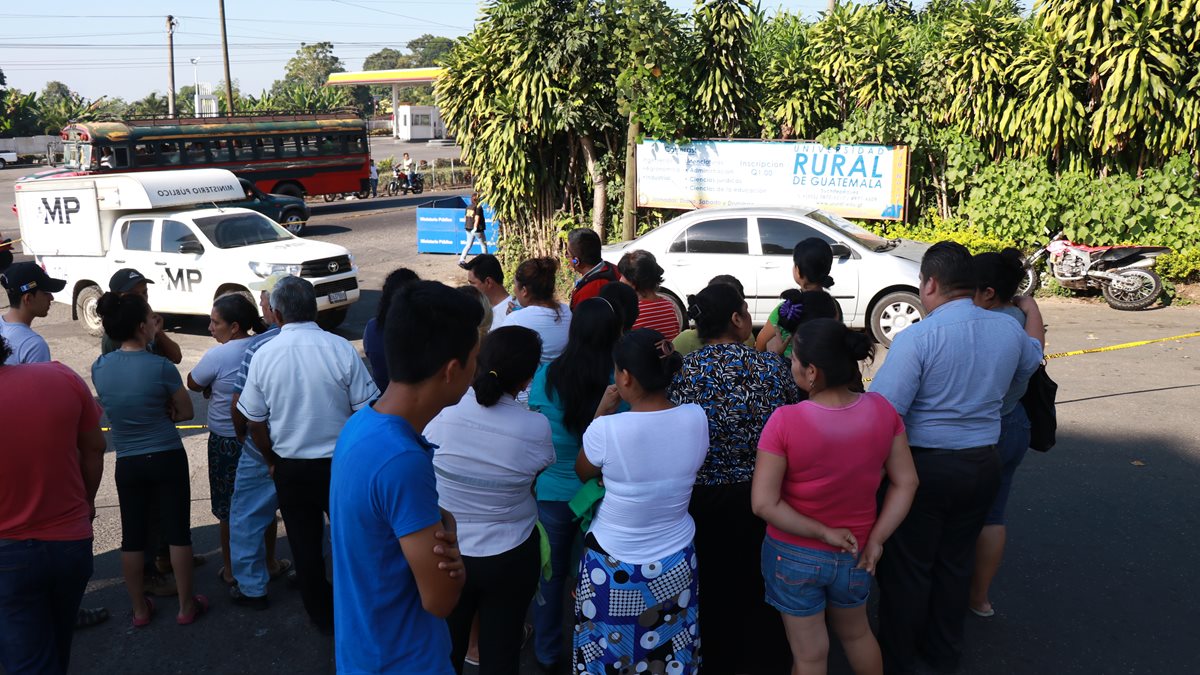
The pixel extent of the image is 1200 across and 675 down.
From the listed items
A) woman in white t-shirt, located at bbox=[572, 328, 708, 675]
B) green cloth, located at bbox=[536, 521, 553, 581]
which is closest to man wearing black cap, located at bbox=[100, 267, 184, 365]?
green cloth, located at bbox=[536, 521, 553, 581]

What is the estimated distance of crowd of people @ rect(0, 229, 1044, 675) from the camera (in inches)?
132

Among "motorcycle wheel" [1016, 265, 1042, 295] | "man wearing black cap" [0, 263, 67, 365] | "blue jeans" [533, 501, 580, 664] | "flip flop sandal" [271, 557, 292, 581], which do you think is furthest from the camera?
"motorcycle wheel" [1016, 265, 1042, 295]

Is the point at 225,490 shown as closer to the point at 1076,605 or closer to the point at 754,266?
the point at 1076,605

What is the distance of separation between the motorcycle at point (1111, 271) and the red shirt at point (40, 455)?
36.6ft

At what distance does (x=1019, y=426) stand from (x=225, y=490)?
161 inches

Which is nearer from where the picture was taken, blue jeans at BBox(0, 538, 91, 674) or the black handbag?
blue jeans at BBox(0, 538, 91, 674)

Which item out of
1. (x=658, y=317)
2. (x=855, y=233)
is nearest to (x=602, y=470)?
(x=658, y=317)

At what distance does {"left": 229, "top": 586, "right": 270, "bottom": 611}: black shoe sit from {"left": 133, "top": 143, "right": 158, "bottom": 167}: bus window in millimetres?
22526

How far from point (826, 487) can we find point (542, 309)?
2.17 metres

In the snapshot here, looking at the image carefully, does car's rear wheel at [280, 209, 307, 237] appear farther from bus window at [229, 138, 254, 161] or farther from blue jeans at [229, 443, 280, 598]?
blue jeans at [229, 443, 280, 598]

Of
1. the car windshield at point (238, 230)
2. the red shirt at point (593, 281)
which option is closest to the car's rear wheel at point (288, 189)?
the car windshield at point (238, 230)

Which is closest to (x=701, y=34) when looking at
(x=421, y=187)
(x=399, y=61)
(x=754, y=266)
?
(x=754, y=266)

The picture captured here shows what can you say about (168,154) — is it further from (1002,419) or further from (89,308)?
(1002,419)

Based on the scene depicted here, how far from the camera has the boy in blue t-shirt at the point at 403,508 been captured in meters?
2.20
